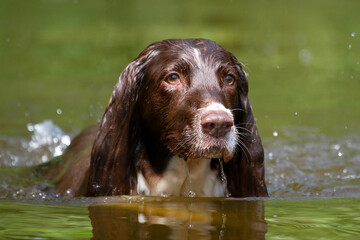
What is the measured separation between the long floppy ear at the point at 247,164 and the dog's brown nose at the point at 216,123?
700 mm

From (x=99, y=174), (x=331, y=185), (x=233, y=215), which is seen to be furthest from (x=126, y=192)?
(x=331, y=185)

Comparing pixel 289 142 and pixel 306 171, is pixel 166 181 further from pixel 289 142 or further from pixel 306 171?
pixel 289 142

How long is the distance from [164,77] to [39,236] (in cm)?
158

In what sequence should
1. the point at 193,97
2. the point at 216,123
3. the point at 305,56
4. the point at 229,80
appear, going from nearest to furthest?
the point at 216,123 < the point at 193,97 < the point at 229,80 < the point at 305,56

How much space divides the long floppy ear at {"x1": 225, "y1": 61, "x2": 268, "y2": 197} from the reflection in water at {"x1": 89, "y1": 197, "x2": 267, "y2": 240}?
1.22 feet

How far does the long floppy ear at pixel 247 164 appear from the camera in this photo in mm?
5379

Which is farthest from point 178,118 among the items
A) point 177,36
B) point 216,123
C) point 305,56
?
point 305,56

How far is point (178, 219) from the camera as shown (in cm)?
428

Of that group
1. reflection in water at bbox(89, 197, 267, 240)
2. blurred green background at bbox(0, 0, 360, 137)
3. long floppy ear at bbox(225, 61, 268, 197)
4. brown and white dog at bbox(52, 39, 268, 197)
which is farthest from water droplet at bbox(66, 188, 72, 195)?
blurred green background at bbox(0, 0, 360, 137)

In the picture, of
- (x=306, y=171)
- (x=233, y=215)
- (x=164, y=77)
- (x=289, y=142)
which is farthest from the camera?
(x=289, y=142)

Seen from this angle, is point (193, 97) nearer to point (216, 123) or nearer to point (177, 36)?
point (216, 123)

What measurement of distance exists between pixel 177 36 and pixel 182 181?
879 centimetres

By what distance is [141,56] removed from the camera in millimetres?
5316

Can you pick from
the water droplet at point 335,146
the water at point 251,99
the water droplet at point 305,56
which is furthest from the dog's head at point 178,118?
the water droplet at point 305,56
